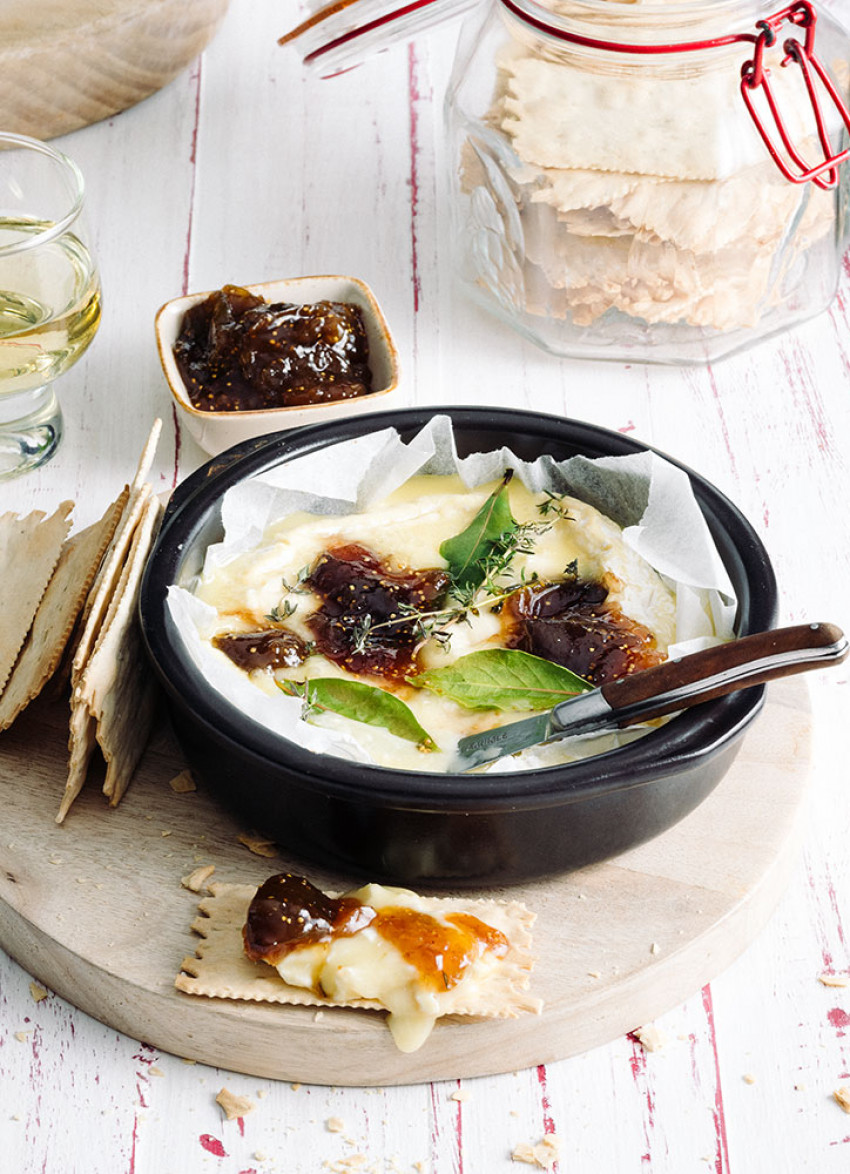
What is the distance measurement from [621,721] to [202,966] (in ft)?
2.09

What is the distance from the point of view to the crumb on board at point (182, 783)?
2.19 metres

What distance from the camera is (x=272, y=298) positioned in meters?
3.05

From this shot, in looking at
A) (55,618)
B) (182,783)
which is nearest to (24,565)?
(55,618)

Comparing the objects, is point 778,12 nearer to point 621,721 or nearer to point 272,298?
point 272,298

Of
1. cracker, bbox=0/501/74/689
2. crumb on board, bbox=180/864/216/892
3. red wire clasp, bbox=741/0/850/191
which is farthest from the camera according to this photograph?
red wire clasp, bbox=741/0/850/191

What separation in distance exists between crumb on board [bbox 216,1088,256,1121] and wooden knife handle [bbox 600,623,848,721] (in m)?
0.71

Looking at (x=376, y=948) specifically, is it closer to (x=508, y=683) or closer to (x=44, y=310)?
(x=508, y=683)

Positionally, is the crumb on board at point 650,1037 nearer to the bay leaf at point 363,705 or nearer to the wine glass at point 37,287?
the bay leaf at point 363,705

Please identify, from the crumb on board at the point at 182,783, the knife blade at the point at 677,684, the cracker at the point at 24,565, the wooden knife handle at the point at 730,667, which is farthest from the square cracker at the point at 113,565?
the wooden knife handle at the point at 730,667

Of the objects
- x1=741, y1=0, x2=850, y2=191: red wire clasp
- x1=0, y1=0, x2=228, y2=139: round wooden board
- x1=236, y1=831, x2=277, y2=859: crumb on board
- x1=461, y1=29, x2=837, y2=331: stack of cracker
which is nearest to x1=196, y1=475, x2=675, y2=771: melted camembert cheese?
x1=236, y1=831, x2=277, y2=859: crumb on board

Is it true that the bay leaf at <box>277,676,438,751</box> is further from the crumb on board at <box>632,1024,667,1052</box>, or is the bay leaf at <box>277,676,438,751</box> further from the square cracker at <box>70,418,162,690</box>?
the crumb on board at <box>632,1024,667,1052</box>

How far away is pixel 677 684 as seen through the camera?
1.87m

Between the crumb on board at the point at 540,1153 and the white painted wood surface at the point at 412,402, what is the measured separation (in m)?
0.02

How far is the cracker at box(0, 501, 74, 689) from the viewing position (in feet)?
7.63
